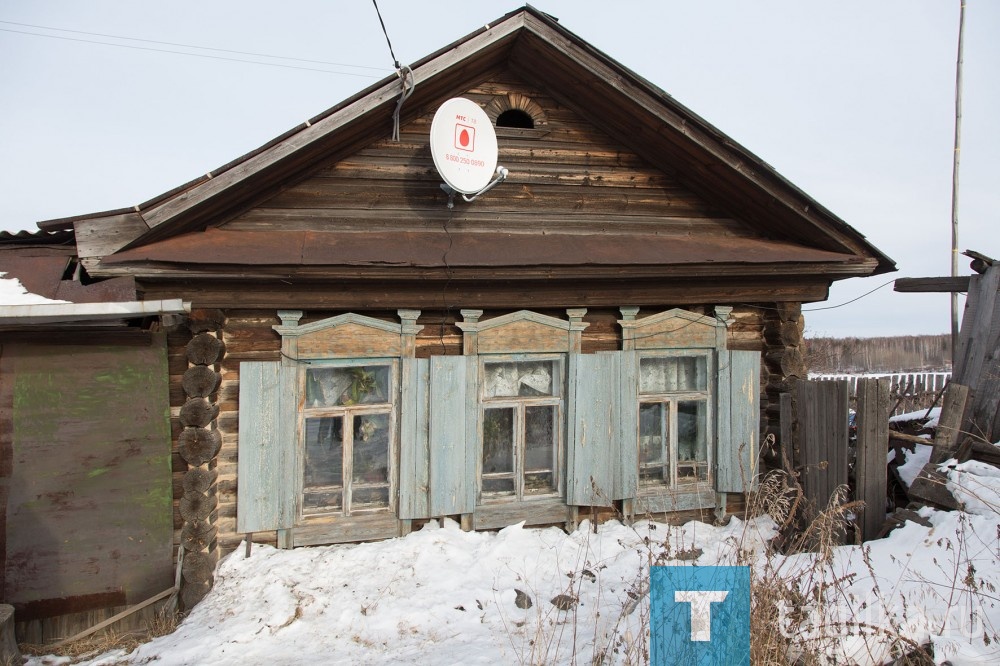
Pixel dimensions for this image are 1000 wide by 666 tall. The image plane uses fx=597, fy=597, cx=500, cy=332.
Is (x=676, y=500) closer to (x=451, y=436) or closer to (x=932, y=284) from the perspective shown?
(x=451, y=436)

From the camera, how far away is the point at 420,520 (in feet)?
17.5

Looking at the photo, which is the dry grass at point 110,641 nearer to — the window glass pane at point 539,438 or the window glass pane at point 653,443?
the window glass pane at point 539,438

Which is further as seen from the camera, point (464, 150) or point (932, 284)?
point (932, 284)

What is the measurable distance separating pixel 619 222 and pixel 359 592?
4.09m

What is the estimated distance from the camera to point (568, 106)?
19.5 feet

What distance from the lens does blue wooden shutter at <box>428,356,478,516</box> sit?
526 centimetres

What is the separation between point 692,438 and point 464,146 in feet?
11.8

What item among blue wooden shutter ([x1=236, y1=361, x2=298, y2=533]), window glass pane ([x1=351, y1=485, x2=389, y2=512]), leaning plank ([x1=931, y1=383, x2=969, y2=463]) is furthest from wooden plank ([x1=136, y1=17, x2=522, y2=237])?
leaning plank ([x1=931, y1=383, x2=969, y2=463])

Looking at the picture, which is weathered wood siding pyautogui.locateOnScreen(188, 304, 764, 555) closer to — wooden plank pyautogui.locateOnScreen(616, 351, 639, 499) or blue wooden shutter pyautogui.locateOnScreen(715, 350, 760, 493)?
wooden plank pyautogui.locateOnScreen(616, 351, 639, 499)

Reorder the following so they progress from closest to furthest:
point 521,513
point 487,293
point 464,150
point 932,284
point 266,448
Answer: point 266,448
point 464,150
point 487,293
point 521,513
point 932,284

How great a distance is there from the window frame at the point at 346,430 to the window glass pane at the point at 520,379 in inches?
34.8

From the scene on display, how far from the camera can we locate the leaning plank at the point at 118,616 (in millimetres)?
4551

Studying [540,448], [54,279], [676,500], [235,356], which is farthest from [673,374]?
[54,279]

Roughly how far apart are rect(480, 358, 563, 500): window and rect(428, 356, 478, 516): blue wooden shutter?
178 millimetres
